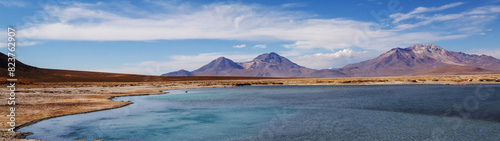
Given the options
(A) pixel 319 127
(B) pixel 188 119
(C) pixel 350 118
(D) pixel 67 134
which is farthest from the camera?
(B) pixel 188 119

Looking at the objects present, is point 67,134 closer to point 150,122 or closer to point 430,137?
point 150,122

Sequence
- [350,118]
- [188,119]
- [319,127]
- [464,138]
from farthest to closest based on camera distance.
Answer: [188,119], [350,118], [319,127], [464,138]

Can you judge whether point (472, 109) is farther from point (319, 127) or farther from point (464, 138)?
point (319, 127)

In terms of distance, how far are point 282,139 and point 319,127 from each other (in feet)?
13.7

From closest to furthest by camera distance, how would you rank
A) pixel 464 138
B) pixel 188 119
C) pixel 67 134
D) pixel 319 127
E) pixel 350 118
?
pixel 464 138 < pixel 67 134 < pixel 319 127 < pixel 350 118 < pixel 188 119

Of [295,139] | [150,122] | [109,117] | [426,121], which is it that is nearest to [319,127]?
[295,139]

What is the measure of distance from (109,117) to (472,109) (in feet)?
106

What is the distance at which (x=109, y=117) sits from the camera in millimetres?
Result: 26391

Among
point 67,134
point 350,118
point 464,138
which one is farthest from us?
point 350,118

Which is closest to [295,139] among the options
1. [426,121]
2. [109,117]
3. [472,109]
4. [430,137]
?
Result: [430,137]

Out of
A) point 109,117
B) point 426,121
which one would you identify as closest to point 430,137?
point 426,121

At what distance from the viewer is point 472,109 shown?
26391mm

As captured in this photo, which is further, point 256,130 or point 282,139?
point 256,130

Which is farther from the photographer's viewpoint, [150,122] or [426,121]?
[150,122]
